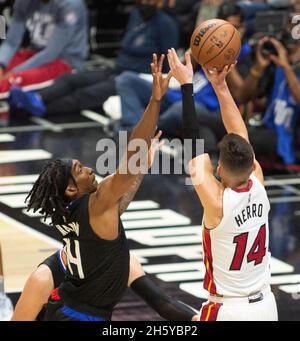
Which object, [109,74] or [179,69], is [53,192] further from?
[109,74]

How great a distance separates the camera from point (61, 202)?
638 cm

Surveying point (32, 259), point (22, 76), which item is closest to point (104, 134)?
point (22, 76)

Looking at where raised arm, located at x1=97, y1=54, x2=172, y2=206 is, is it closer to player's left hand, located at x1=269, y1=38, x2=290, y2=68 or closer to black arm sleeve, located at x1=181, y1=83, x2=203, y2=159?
black arm sleeve, located at x1=181, y1=83, x2=203, y2=159

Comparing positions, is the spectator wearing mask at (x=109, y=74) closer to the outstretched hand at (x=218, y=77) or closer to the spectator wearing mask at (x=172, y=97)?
the spectator wearing mask at (x=172, y=97)

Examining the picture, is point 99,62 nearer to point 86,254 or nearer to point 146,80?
point 146,80

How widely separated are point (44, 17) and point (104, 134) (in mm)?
2174

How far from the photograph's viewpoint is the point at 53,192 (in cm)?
640

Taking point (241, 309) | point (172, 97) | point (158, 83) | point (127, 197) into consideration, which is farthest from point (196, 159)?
point (172, 97)

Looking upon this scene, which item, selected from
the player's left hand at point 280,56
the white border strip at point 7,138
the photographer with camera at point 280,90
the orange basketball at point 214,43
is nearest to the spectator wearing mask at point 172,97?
the photographer with camera at point 280,90

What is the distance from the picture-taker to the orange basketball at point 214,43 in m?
7.03

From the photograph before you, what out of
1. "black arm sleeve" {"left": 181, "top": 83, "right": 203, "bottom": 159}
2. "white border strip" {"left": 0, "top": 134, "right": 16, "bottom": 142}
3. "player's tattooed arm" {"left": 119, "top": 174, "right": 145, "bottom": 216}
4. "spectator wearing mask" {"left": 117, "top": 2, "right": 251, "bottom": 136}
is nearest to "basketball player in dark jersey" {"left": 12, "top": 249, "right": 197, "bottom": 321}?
"player's tattooed arm" {"left": 119, "top": 174, "right": 145, "bottom": 216}

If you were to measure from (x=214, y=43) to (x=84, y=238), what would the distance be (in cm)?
155

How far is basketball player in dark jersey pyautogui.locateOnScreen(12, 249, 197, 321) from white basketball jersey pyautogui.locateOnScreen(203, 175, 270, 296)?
2.37ft
